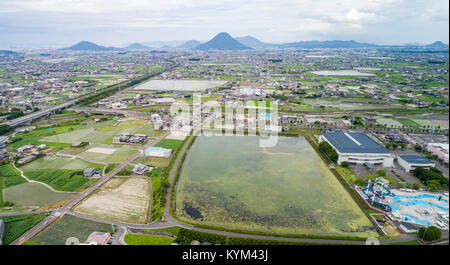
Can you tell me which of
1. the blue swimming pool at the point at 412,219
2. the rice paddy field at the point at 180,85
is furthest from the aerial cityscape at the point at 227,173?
the rice paddy field at the point at 180,85

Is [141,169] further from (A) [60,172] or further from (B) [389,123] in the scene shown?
(B) [389,123]

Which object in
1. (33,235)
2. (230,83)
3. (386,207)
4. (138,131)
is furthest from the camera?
(230,83)

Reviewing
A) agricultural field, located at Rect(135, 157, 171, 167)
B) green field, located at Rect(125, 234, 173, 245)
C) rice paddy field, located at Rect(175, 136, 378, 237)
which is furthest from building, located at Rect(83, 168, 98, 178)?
green field, located at Rect(125, 234, 173, 245)

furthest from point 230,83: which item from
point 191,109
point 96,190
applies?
point 96,190

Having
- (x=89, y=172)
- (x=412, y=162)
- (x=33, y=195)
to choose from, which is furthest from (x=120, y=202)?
(x=412, y=162)

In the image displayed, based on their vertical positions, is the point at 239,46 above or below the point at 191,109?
above

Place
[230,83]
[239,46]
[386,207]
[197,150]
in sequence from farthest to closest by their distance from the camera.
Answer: [239,46], [230,83], [197,150], [386,207]
